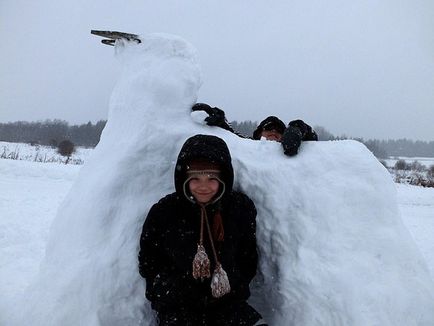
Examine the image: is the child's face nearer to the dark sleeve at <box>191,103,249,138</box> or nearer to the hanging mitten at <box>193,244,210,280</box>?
the hanging mitten at <box>193,244,210,280</box>

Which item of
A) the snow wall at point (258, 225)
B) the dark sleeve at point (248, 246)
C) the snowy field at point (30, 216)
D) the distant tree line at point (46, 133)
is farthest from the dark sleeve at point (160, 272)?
the distant tree line at point (46, 133)

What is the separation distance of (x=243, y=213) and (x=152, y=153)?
0.74 meters

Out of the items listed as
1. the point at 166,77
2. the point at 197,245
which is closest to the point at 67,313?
the point at 197,245

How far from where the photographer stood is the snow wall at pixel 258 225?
1992 millimetres

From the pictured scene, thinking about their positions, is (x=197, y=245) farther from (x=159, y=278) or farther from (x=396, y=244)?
(x=396, y=244)

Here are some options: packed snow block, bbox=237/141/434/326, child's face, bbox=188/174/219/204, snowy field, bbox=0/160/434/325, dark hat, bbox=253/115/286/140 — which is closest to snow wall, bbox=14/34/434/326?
packed snow block, bbox=237/141/434/326

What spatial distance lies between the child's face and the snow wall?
0.42 m

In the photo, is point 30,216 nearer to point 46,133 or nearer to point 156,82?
point 156,82

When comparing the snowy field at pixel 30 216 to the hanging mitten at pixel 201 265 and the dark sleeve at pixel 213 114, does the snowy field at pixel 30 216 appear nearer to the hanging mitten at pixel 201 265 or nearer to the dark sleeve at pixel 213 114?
the hanging mitten at pixel 201 265

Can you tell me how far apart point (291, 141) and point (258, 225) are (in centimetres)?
60

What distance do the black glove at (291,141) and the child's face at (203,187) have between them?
0.67 metres

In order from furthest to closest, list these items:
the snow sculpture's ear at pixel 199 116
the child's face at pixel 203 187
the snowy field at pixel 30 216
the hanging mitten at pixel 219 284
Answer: the snowy field at pixel 30 216, the snow sculpture's ear at pixel 199 116, the child's face at pixel 203 187, the hanging mitten at pixel 219 284

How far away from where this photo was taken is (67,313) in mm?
2086

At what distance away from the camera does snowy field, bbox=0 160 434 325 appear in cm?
388
